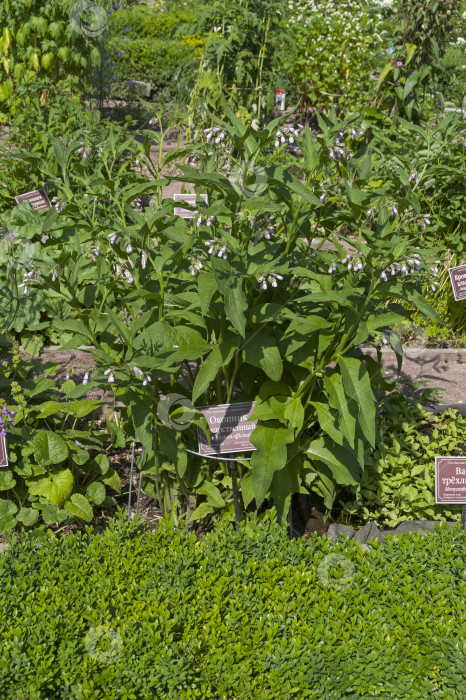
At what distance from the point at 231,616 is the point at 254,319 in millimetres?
1028

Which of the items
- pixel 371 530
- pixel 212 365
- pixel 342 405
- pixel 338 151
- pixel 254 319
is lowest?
pixel 371 530

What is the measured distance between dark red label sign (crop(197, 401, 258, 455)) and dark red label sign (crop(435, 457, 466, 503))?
0.82 metres

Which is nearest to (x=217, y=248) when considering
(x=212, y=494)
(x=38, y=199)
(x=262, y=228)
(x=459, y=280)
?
(x=262, y=228)

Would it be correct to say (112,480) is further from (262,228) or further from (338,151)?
(338,151)

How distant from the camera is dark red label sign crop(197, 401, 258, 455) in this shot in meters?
2.82

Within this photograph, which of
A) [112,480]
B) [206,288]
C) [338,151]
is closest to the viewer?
[206,288]

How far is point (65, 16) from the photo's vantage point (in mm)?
7059

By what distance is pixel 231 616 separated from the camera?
232 centimetres

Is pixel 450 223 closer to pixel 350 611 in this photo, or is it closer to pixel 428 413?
pixel 428 413

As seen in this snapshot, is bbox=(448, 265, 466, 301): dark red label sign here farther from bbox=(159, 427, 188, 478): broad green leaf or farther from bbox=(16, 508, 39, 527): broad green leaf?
bbox=(16, 508, 39, 527): broad green leaf

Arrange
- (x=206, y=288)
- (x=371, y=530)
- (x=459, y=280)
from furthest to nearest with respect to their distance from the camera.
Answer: (x=459, y=280) < (x=371, y=530) < (x=206, y=288)

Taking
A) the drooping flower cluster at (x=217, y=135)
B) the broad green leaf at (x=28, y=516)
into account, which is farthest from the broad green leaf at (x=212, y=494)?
the drooping flower cluster at (x=217, y=135)

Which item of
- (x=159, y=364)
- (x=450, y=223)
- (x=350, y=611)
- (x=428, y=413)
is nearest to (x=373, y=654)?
(x=350, y=611)

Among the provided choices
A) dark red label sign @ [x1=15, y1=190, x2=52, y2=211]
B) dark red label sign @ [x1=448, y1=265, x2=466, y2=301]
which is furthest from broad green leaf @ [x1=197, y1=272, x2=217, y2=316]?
dark red label sign @ [x1=15, y1=190, x2=52, y2=211]
